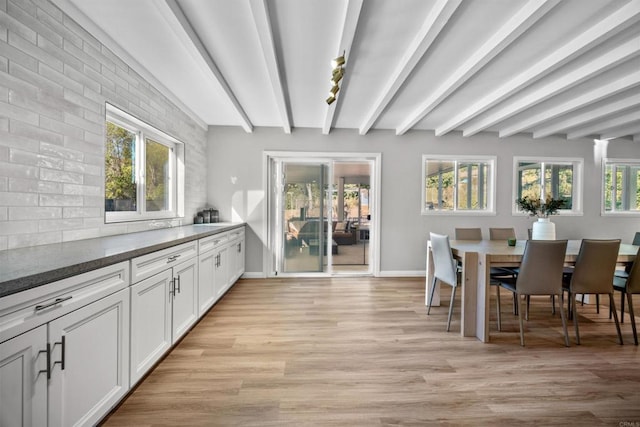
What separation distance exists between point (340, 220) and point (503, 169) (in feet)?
10.7

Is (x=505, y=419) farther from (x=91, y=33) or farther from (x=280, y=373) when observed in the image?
(x=91, y=33)

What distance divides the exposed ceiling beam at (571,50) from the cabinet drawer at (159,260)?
3.48 m

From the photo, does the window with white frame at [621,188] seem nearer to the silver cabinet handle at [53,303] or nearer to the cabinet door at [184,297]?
the cabinet door at [184,297]

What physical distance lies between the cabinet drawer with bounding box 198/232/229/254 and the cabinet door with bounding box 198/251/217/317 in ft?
0.19

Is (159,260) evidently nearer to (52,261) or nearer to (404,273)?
(52,261)

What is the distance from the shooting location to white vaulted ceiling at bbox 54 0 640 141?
204 centimetres

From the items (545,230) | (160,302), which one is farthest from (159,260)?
(545,230)

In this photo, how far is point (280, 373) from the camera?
214cm

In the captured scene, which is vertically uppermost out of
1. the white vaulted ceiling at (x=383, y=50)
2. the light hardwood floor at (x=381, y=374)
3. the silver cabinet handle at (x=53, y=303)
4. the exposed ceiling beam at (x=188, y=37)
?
the white vaulted ceiling at (x=383, y=50)

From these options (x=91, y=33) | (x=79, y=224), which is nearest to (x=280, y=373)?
(x=79, y=224)

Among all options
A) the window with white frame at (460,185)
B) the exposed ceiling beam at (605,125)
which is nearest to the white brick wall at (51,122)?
the window with white frame at (460,185)

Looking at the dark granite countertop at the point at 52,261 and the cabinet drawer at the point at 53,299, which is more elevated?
the dark granite countertop at the point at 52,261

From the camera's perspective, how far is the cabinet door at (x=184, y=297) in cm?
240

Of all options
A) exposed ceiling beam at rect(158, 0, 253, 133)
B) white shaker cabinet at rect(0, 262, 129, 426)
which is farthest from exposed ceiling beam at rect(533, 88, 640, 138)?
white shaker cabinet at rect(0, 262, 129, 426)
